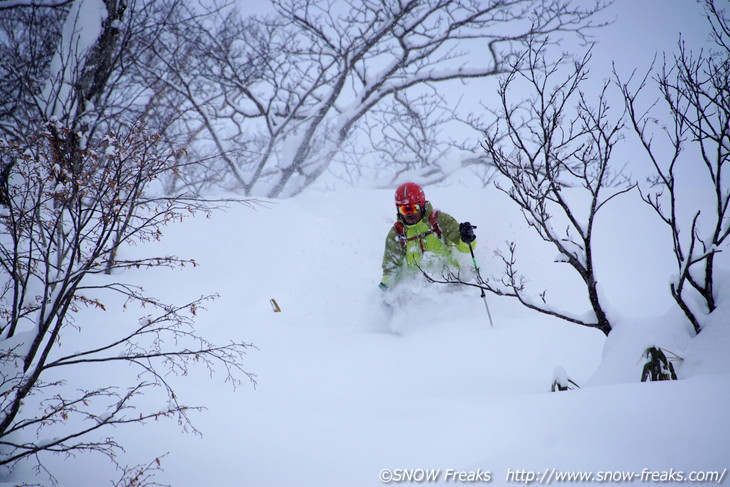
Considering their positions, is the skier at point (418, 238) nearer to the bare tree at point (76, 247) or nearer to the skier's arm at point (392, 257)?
the skier's arm at point (392, 257)

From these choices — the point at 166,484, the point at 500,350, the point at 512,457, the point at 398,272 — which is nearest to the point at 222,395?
the point at 166,484

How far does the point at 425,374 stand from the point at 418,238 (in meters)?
2.47

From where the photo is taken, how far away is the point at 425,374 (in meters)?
3.62

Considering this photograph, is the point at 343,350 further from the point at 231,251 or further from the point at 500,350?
the point at 231,251

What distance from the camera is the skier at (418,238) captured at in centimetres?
550

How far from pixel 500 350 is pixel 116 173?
3.86 m

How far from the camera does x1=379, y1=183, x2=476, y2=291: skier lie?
5504 mm

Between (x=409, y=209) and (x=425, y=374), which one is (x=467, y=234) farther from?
(x=425, y=374)

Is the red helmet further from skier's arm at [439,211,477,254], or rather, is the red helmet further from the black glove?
the black glove

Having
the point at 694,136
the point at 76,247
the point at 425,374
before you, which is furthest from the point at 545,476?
the point at 694,136

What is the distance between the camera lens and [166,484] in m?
2.11

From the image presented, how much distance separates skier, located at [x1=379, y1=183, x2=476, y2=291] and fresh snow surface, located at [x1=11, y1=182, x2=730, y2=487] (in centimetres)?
40

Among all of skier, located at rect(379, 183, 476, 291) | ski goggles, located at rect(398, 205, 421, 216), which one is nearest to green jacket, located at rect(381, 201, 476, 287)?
skier, located at rect(379, 183, 476, 291)

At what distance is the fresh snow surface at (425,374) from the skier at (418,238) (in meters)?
0.40
